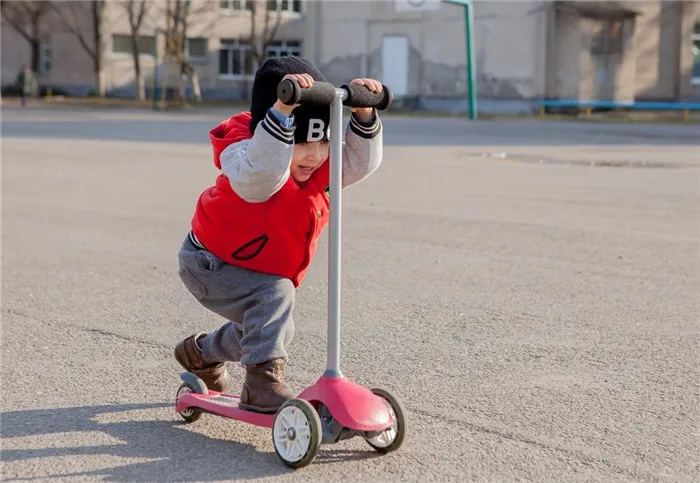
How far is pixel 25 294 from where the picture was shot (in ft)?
22.4

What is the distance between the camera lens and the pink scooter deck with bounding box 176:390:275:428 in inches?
153

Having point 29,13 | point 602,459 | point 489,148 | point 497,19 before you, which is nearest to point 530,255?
point 602,459

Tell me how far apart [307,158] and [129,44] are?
54.4m

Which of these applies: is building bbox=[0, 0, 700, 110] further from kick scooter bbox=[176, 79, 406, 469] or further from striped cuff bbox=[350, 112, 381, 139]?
kick scooter bbox=[176, 79, 406, 469]

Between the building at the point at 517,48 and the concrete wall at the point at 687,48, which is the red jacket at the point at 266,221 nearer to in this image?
the building at the point at 517,48

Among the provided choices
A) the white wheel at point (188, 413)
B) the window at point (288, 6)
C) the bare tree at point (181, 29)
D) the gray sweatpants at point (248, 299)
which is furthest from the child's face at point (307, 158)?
the window at point (288, 6)

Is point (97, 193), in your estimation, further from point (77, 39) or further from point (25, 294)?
point (77, 39)

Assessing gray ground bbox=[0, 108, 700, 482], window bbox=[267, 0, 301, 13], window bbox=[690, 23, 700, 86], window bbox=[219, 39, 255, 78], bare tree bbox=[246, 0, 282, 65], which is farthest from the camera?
window bbox=[219, 39, 255, 78]

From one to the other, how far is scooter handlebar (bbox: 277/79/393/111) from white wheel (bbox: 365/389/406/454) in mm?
966

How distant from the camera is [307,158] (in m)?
3.82

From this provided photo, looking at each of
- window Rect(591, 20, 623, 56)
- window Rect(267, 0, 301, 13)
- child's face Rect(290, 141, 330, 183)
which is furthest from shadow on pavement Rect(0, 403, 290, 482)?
window Rect(267, 0, 301, 13)

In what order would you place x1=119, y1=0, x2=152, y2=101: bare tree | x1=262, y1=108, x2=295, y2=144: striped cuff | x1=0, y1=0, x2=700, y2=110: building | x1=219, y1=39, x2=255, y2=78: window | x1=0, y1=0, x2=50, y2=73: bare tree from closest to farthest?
x1=262, y1=108, x2=295, y2=144: striped cuff
x1=0, y1=0, x2=700, y2=110: building
x1=119, y1=0, x2=152, y2=101: bare tree
x1=0, y1=0, x2=50, y2=73: bare tree
x1=219, y1=39, x2=255, y2=78: window

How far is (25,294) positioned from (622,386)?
3653 mm

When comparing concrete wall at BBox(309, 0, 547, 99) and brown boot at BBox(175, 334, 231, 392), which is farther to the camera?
concrete wall at BBox(309, 0, 547, 99)
